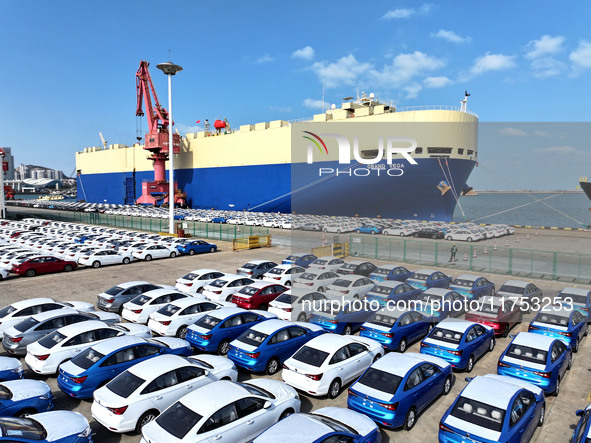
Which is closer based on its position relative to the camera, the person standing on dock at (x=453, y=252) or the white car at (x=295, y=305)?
the white car at (x=295, y=305)

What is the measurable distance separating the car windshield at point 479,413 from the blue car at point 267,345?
4.72m

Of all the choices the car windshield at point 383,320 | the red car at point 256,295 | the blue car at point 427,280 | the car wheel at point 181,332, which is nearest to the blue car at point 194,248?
the red car at point 256,295

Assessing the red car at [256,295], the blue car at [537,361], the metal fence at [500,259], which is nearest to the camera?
the blue car at [537,361]

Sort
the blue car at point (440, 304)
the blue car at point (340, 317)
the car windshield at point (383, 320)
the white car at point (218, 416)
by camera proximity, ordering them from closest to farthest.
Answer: the white car at point (218, 416) → the car windshield at point (383, 320) → the blue car at point (340, 317) → the blue car at point (440, 304)

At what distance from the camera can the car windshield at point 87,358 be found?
9008 mm

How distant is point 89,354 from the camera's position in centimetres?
930

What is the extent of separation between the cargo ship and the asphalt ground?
17.3 metres

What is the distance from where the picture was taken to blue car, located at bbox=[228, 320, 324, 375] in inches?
400

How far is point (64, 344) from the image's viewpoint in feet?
33.3

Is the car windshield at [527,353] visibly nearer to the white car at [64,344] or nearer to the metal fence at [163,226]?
the white car at [64,344]

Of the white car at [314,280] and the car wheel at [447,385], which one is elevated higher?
the white car at [314,280]

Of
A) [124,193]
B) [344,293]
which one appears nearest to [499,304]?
[344,293]

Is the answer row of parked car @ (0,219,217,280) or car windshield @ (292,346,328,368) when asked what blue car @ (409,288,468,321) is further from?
row of parked car @ (0,219,217,280)

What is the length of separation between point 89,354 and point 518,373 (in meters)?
10.1
